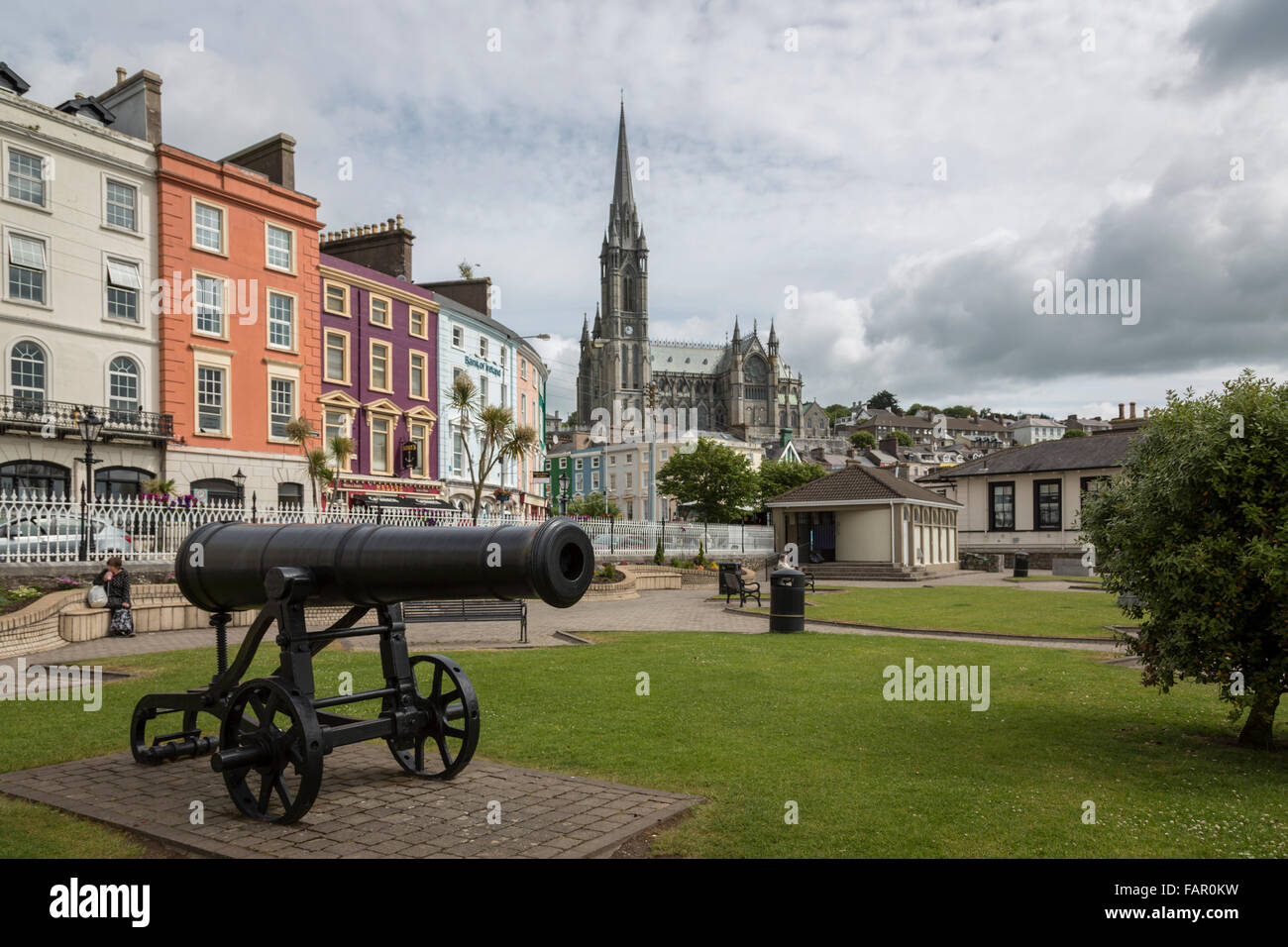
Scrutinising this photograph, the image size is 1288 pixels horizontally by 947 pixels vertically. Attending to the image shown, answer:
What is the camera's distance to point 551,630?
1769 centimetres

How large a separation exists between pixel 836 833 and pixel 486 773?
2.75 m

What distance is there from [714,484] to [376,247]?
117 feet

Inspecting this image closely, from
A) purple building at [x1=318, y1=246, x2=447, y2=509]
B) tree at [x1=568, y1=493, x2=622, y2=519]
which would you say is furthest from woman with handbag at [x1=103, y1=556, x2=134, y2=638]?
tree at [x1=568, y1=493, x2=622, y2=519]

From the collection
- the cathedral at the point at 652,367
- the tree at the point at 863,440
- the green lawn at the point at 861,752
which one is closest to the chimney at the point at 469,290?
the green lawn at the point at 861,752

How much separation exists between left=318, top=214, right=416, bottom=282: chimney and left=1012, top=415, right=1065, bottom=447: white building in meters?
132

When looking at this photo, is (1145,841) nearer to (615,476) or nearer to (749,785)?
(749,785)

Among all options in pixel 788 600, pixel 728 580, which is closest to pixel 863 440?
pixel 728 580

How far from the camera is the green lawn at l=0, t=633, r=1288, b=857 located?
5332mm

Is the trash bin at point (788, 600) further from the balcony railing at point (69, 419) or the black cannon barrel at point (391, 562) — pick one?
the balcony railing at point (69, 419)

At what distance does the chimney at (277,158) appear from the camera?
33.6 meters

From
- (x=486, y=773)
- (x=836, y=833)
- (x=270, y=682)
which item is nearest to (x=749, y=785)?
(x=836, y=833)

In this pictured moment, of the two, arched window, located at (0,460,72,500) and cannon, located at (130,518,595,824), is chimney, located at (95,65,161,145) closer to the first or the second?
arched window, located at (0,460,72,500)

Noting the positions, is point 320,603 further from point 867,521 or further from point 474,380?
point 474,380

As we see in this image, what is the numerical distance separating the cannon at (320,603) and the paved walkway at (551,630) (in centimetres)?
785
